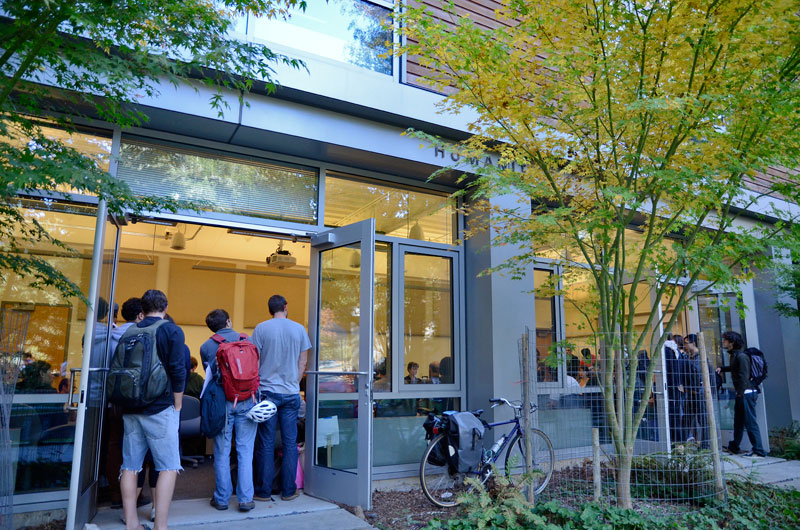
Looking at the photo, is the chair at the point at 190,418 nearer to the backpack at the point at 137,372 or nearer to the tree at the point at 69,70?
the backpack at the point at 137,372

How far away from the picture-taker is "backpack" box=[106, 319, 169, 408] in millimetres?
4203

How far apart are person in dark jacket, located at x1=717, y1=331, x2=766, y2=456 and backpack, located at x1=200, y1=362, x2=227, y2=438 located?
7.06 metres

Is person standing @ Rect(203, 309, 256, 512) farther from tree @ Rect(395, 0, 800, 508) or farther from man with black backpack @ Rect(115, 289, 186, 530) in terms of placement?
tree @ Rect(395, 0, 800, 508)

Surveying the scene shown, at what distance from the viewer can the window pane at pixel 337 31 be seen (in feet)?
19.5

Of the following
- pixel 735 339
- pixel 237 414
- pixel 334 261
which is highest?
pixel 334 261

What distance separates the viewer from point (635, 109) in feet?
15.1

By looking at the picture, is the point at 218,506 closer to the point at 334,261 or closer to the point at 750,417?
the point at 334,261

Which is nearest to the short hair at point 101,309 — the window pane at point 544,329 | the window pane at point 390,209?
the window pane at point 390,209

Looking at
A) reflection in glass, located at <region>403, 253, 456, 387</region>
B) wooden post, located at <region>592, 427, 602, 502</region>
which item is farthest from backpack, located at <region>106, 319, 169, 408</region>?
wooden post, located at <region>592, 427, 602, 502</region>

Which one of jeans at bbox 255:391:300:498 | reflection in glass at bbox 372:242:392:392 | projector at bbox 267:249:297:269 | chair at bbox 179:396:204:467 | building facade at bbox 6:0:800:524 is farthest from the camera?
projector at bbox 267:249:297:269

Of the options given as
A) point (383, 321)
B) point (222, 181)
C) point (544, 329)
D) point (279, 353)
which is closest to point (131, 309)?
point (279, 353)

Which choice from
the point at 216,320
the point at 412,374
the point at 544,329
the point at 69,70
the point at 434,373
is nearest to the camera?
the point at 69,70

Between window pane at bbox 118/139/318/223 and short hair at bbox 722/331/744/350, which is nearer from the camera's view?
window pane at bbox 118/139/318/223

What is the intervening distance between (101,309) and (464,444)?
326cm
